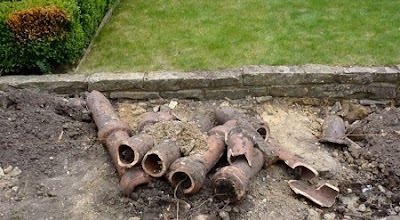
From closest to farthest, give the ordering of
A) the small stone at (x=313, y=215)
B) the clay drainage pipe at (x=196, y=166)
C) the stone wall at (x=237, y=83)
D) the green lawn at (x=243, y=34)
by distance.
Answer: the clay drainage pipe at (x=196, y=166), the small stone at (x=313, y=215), the stone wall at (x=237, y=83), the green lawn at (x=243, y=34)

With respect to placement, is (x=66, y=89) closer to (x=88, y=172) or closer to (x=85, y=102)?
(x=85, y=102)

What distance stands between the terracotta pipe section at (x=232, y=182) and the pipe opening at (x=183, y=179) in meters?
0.23

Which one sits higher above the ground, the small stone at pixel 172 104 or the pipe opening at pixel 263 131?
the pipe opening at pixel 263 131

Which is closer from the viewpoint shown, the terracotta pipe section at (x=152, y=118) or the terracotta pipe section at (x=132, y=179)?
the terracotta pipe section at (x=132, y=179)

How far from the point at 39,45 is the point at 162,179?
2.71m

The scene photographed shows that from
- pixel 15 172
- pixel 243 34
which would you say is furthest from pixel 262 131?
pixel 15 172

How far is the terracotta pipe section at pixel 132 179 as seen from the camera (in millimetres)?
4168

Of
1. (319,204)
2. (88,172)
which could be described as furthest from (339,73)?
(88,172)

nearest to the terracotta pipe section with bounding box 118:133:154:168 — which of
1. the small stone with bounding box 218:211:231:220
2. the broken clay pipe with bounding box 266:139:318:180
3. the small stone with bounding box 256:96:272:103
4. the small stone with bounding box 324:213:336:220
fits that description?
the small stone with bounding box 218:211:231:220

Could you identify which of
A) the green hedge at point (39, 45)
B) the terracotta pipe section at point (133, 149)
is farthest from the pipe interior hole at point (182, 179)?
the green hedge at point (39, 45)

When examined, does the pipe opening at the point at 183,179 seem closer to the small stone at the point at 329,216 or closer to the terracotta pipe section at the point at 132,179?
the terracotta pipe section at the point at 132,179

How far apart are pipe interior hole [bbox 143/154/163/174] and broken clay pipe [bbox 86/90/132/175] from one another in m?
0.28

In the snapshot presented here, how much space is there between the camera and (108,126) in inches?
190

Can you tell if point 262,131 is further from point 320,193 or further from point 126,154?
point 126,154
